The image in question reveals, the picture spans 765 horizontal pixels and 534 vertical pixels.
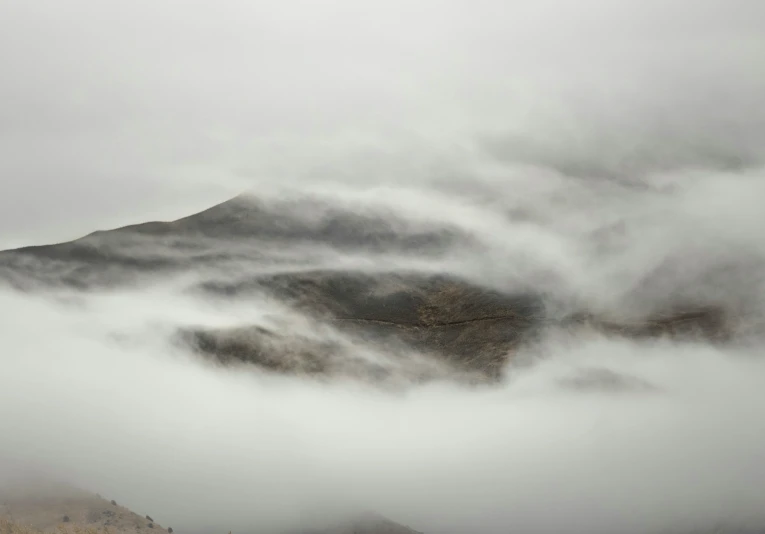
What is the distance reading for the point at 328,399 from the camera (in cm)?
19462

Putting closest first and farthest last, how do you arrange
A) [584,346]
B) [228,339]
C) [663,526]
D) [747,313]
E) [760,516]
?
[760,516] < [663,526] < [747,313] < [584,346] < [228,339]

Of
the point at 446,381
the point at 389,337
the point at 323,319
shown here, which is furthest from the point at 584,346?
the point at 323,319

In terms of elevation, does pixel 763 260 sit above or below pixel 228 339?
above

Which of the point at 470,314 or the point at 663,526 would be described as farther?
the point at 470,314

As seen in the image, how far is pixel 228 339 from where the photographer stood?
18550 cm

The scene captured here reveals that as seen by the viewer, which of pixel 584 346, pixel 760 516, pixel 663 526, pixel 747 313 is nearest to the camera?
pixel 760 516

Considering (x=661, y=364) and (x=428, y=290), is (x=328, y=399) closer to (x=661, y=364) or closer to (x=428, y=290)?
(x=428, y=290)

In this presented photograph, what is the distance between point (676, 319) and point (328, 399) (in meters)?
81.4

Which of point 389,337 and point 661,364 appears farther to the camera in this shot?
point 389,337

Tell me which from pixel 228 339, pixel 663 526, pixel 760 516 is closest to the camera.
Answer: pixel 760 516

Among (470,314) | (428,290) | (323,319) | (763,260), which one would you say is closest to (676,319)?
(763,260)

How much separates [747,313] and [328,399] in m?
94.6

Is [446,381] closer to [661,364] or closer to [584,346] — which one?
[584,346]

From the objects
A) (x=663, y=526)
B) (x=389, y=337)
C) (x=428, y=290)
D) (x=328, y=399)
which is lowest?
(x=663, y=526)
